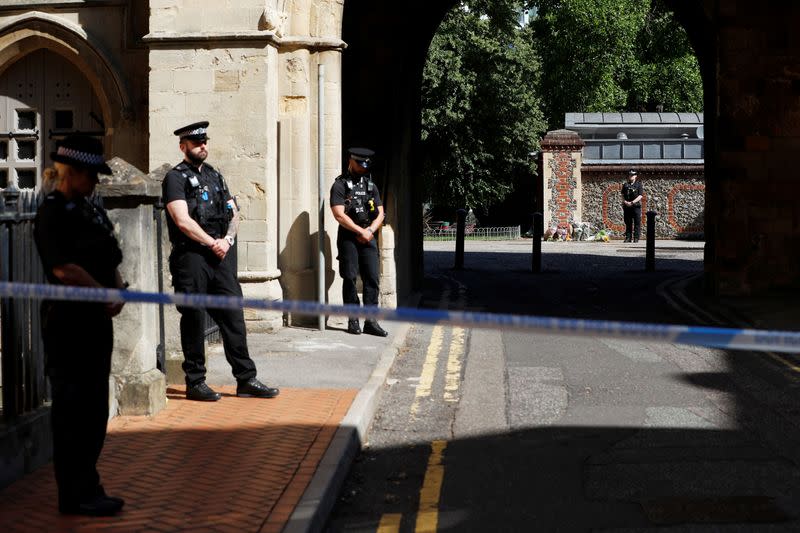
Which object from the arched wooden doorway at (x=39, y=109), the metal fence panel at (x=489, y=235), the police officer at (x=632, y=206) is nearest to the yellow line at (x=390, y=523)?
the arched wooden doorway at (x=39, y=109)

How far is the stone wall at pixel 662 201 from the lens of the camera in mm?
38188

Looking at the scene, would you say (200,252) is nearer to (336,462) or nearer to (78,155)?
(336,462)

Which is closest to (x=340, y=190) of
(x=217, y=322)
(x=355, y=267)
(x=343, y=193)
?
(x=343, y=193)

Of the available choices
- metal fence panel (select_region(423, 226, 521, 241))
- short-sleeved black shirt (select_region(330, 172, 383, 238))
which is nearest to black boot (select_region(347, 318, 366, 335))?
short-sleeved black shirt (select_region(330, 172, 383, 238))

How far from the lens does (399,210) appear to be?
1655cm

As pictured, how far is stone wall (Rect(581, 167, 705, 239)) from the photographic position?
38188 millimetres

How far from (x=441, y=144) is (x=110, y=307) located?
42641mm

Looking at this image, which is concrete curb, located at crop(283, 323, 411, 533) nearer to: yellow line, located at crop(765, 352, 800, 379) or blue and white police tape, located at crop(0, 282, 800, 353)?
blue and white police tape, located at crop(0, 282, 800, 353)

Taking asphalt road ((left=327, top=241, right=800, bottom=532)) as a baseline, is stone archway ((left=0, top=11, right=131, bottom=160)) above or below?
above

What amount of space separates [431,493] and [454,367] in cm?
431

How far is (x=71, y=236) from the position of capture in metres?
5.34

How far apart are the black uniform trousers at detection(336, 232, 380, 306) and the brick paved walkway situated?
355 cm

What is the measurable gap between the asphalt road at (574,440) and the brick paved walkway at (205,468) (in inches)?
13.5

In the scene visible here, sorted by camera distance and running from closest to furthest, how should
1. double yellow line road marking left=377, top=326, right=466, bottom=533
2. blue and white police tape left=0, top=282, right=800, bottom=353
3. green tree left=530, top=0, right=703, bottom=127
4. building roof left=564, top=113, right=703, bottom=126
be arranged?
1. blue and white police tape left=0, top=282, right=800, bottom=353
2. double yellow line road marking left=377, top=326, right=466, bottom=533
3. building roof left=564, top=113, right=703, bottom=126
4. green tree left=530, top=0, right=703, bottom=127
